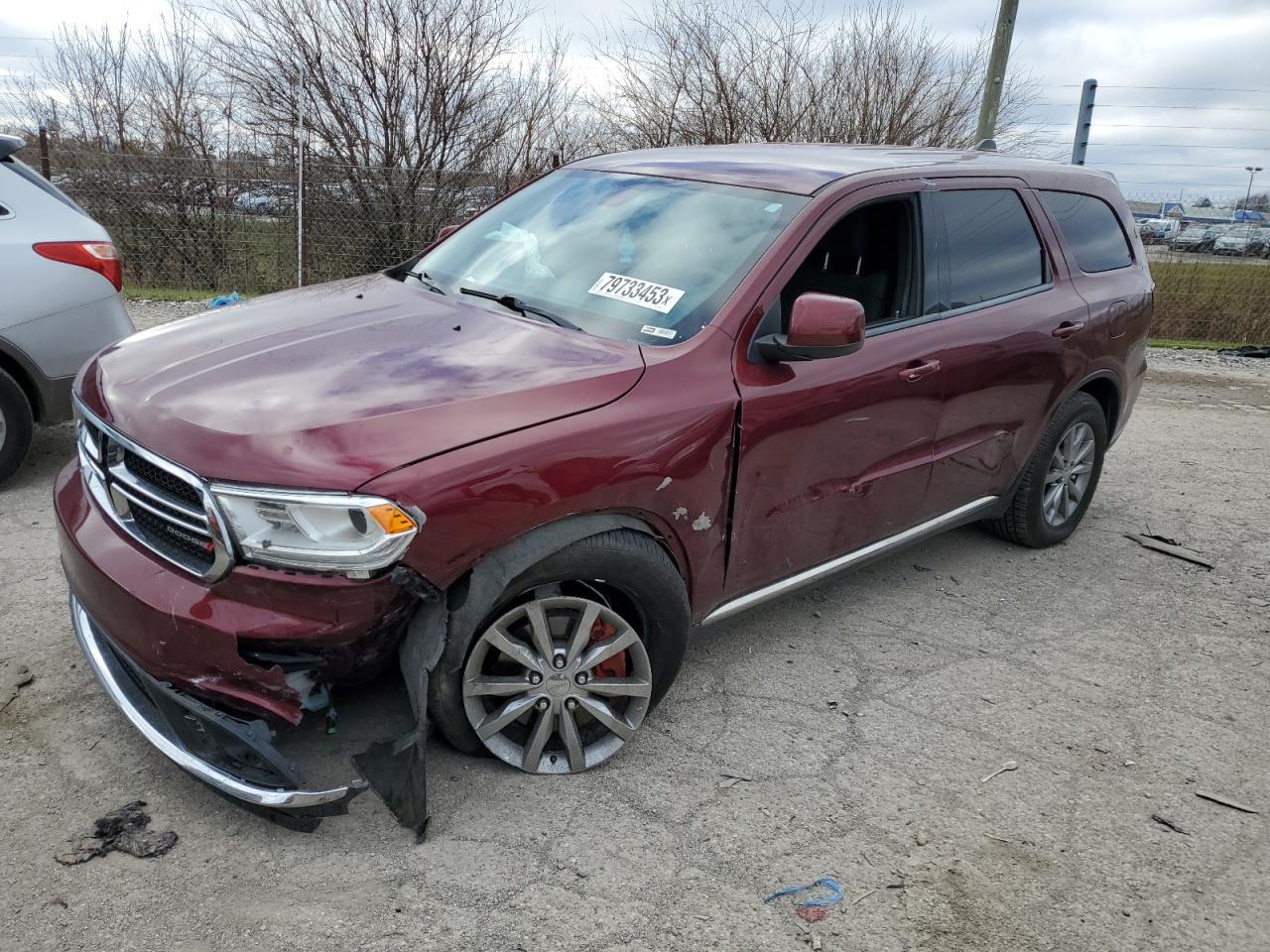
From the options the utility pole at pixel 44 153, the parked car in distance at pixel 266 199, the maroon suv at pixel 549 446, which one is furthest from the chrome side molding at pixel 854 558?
the utility pole at pixel 44 153

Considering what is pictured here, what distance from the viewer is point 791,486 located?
11.1 feet

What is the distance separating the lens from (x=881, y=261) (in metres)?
3.82

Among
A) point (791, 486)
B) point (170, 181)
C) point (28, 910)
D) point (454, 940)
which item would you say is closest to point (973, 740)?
point (791, 486)

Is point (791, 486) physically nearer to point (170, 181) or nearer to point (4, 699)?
point (4, 699)

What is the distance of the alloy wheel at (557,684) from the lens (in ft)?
9.13

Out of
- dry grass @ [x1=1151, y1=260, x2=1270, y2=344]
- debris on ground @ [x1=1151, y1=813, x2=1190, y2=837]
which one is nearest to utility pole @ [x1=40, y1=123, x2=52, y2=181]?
debris on ground @ [x1=1151, y1=813, x2=1190, y2=837]

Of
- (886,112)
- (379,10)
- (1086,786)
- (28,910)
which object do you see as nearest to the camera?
(28,910)

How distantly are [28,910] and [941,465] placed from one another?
3.33 meters

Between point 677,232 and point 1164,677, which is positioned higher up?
point 677,232

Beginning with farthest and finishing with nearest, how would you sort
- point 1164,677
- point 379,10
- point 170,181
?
point 379,10 < point 170,181 < point 1164,677

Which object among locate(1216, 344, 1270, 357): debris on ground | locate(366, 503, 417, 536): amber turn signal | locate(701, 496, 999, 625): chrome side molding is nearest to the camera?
locate(366, 503, 417, 536): amber turn signal

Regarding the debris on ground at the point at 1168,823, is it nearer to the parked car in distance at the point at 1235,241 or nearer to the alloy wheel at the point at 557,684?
the alloy wheel at the point at 557,684

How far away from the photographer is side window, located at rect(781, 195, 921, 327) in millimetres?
3686

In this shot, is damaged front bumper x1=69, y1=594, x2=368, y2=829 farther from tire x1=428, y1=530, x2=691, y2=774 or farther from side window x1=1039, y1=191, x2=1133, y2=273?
side window x1=1039, y1=191, x2=1133, y2=273
